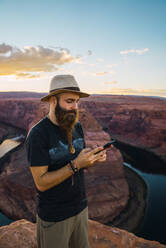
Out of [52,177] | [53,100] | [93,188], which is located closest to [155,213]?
[93,188]

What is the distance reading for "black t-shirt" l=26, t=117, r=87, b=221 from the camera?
4.90 ft

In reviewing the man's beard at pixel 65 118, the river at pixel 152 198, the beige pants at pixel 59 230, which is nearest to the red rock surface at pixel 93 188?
the river at pixel 152 198

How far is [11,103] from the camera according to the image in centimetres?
4903

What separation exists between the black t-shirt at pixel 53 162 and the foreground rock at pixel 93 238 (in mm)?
1699

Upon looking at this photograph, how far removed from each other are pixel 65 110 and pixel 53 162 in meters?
0.57

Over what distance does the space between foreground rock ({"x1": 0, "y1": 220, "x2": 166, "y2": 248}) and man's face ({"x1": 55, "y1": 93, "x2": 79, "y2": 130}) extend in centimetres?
254

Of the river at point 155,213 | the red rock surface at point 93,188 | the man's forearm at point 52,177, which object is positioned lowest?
the river at point 155,213

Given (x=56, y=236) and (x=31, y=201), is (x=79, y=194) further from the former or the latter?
(x=31, y=201)

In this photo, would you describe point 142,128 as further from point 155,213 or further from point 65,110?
point 65,110

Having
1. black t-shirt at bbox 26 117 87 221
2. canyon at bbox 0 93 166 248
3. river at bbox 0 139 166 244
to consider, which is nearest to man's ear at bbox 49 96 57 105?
black t-shirt at bbox 26 117 87 221

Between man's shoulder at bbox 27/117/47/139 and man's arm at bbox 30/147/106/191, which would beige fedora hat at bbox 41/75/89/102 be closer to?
man's shoulder at bbox 27/117/47/139

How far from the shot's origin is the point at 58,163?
1.67 meters

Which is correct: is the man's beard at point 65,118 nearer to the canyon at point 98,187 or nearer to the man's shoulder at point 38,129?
the man's shoulder at point 38,129

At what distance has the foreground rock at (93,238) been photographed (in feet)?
9.12
